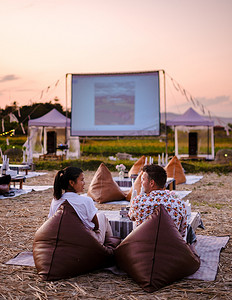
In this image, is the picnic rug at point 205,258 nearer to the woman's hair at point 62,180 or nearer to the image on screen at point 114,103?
the woman's hair at point 62,180

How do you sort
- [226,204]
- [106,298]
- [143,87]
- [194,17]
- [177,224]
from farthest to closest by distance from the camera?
[143,87] < [194,17] < [226,204] < [177,224] < [106,298]

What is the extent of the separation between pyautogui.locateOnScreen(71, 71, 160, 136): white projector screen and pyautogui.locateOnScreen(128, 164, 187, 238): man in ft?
39.6

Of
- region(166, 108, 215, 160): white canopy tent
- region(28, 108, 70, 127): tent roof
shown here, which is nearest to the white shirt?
region(28, 108, 70, 127): tent roof

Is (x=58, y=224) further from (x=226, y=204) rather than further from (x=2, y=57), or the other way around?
(x=2, y=57)

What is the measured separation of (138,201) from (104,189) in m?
3.99

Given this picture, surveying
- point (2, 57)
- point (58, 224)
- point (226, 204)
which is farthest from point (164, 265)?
point (2, 57)

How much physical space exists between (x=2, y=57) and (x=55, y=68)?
2704 millimetres

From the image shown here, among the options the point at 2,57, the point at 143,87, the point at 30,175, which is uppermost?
the point at 2,57

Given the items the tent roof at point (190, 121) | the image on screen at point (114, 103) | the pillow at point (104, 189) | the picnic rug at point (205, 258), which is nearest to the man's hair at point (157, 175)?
the picnic rug at point (205, 258)

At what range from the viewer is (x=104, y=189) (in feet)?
Answer: 23.9

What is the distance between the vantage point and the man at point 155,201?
3.27 meters

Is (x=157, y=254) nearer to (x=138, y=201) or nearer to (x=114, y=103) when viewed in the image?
(x=138, y=201)

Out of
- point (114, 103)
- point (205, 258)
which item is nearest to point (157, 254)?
point (205, 258)

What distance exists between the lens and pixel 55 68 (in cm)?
1775
